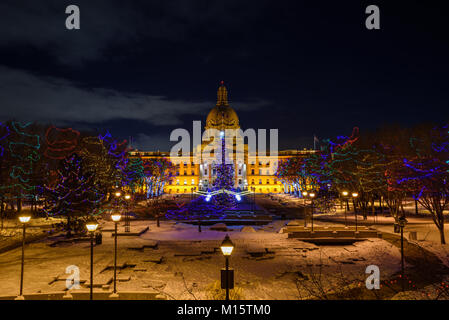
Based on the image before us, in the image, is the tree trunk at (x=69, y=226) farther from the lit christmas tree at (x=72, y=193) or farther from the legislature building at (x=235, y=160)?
the legislature building at (x=235, y=160)

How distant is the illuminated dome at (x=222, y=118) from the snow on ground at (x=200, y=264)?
306ft

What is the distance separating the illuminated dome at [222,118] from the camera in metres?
115

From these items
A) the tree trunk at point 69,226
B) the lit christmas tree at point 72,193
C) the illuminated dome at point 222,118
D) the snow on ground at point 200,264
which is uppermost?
the illuminated dome at point 222,118

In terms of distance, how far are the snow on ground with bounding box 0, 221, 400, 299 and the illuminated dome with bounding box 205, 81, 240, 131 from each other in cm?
9312

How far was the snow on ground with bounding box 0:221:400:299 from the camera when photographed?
12.6m

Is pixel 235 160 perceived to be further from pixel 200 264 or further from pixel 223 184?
pixel 200 264

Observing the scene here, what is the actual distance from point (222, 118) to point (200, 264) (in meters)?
101

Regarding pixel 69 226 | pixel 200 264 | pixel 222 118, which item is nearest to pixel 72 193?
pixel 69 226

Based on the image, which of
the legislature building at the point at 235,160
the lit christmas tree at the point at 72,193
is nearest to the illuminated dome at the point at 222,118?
the legislature building at the point at 235,160

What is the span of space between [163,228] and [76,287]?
14.5 metres

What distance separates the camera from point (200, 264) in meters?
16.1

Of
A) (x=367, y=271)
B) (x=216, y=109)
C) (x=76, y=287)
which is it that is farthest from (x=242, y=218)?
(x=216, y=109)

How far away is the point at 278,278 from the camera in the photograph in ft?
45.2
